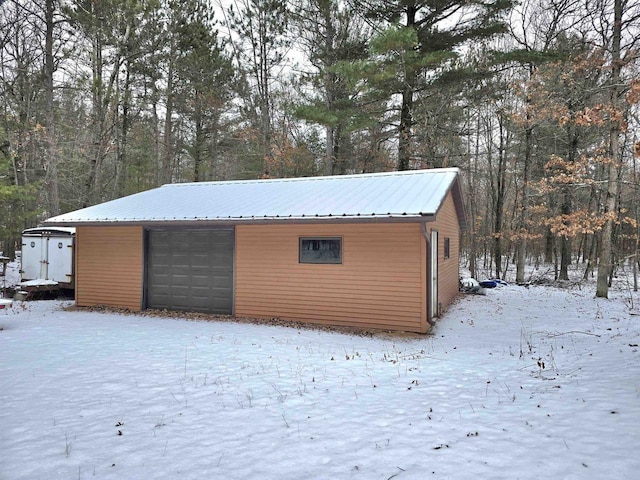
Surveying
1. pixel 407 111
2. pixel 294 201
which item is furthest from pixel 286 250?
pixel 407 111

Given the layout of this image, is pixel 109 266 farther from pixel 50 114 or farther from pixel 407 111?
pixel 407 111

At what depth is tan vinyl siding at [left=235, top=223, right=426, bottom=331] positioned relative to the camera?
8.33m

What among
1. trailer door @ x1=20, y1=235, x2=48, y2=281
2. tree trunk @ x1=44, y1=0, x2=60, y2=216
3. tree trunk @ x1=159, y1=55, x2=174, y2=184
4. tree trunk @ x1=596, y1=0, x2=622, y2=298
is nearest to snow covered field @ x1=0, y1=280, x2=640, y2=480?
tree trunk @ x1=596, y1=0, x2=622, y2=298

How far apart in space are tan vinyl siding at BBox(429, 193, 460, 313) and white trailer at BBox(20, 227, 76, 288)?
11204 millimetres

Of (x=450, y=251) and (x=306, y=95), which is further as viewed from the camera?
(x=306, y=95)

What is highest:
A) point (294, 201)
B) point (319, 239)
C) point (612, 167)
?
point (612, 167)

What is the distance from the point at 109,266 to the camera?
1121 centimetres

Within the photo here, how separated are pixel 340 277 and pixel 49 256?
10.1 meters

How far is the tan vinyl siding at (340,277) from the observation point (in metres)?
8.33

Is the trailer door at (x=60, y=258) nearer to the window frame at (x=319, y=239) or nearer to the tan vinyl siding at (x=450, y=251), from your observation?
the window frame at (x=319, y=239)

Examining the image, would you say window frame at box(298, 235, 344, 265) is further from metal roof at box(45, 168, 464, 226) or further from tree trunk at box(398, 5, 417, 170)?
tree trunk at box(398, 5, 417, 170)

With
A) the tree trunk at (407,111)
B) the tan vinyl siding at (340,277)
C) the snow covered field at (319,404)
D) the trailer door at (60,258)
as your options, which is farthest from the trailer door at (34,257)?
the tree trunk at (407,111)

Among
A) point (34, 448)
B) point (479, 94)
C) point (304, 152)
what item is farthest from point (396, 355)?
point (304, 152)

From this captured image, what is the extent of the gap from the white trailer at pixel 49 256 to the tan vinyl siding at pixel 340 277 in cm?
661
